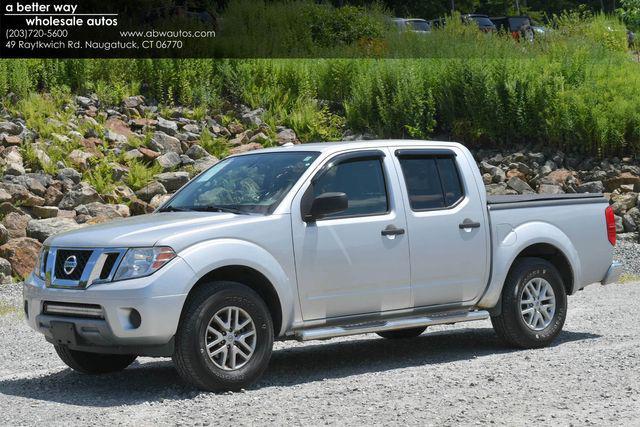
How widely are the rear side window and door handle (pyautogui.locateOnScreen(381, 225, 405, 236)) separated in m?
0.33

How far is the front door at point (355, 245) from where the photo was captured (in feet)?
26.7

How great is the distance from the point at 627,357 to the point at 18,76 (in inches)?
555

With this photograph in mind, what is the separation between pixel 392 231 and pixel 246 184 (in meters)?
1.25

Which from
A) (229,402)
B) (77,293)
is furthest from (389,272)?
(77,293)

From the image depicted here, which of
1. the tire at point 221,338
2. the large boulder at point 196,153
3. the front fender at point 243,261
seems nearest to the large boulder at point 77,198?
the large boulder at point 196,153

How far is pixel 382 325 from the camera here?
27.9 feet

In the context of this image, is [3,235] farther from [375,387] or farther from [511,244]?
[375,387]

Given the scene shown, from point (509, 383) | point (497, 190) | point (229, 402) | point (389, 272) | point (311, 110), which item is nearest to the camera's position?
point (229, 402)

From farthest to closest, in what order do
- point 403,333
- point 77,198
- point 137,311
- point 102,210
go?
point 77,198
point 102,210
point 403,333
point 137,311

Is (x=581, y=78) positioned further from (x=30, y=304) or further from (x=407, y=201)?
(x=30, y=304)

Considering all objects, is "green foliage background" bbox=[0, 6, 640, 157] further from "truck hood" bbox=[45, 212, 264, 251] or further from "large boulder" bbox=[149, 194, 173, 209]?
"truck hood" bbox=[45, 212, 264, 251]

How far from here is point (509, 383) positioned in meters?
7.77

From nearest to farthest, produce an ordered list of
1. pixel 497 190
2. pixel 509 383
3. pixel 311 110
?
pixel 509 383 → pixel 497 190 → pixel 311 110

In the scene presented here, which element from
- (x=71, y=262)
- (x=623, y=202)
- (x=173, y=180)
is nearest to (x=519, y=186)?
(x=623, y=202)
